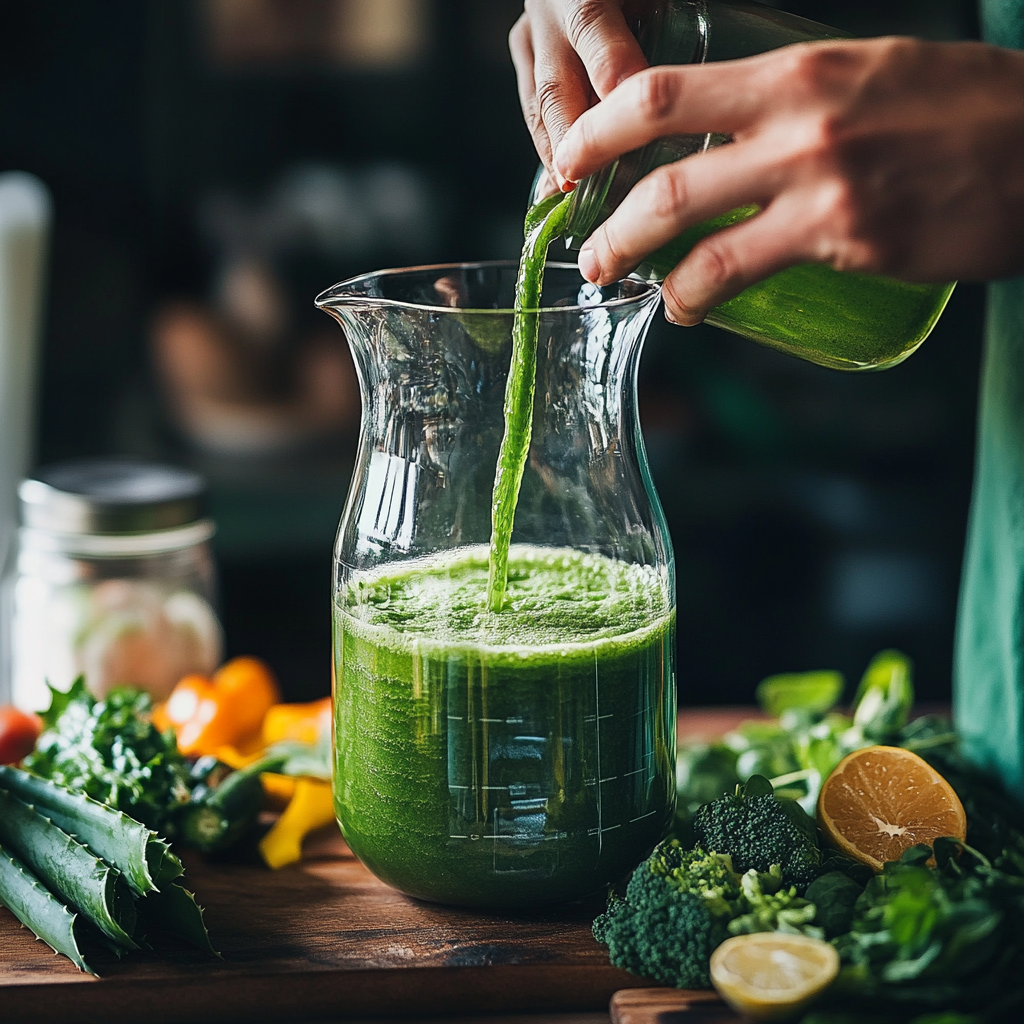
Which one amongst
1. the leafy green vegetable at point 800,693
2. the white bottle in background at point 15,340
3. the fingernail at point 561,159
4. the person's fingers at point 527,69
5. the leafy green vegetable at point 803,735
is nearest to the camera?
the fingernail at point 561,159

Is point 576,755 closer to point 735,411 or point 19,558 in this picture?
point 19,558

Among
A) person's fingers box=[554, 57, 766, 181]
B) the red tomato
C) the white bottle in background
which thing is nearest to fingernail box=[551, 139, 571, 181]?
person's fingers box=[554, 57, 766, 181]

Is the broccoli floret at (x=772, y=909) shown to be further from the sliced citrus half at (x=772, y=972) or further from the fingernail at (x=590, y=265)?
the fingernail at (x=590, y=265)

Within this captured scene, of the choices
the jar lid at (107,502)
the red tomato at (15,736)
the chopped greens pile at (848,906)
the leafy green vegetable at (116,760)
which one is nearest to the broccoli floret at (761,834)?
the chopped greens pile at (848,906)

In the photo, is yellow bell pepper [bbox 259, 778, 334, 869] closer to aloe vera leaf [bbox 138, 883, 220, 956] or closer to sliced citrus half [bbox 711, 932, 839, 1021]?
aloe vera leaf [bbox 138, 883, 220, 956]

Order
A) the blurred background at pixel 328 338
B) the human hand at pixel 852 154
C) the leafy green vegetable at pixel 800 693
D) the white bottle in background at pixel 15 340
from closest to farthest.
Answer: the human hand at pixel 852 154
the leafy green vegetable at pixel 800 693
the white bottle in background at pixel 15 340
the blurred background at pixel 328 338

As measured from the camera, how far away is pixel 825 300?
3.45ft

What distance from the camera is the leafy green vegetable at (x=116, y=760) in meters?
1.20

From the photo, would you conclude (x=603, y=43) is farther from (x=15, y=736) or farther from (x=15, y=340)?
(x=15, y=340)

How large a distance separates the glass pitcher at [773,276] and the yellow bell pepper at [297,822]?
0.65 meters

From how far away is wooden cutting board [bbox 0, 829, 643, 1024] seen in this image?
1.00 meters

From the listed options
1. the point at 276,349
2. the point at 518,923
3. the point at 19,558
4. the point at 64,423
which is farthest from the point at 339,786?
the point at 64,423

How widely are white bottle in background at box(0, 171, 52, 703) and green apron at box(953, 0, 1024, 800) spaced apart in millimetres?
1358

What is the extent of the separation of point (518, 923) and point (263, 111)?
2.28 meters
